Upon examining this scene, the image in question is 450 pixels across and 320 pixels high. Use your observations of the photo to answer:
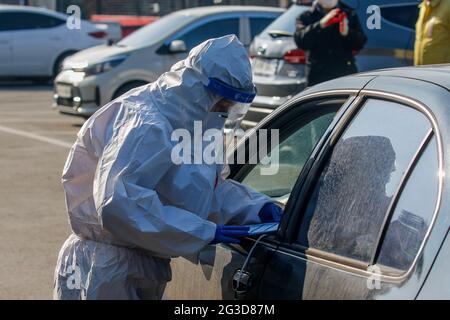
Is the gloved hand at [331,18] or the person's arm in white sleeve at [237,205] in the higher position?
the person's arm in white sleeve at [237,205]

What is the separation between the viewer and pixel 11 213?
8.91m

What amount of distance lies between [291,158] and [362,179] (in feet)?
3.18

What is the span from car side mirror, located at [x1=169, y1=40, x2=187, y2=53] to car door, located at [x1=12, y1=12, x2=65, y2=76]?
7.21 m

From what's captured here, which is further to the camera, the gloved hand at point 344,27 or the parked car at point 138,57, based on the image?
the parked car at point 138,57

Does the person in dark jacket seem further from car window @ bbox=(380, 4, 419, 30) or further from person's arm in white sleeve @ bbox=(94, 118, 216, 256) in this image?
person's arm in white sleeve @ bbox=(94, 118, 216, 256)

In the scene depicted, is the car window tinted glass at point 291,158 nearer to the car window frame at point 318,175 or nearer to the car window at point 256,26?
the car window frame at point 318,175

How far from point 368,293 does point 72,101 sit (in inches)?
446

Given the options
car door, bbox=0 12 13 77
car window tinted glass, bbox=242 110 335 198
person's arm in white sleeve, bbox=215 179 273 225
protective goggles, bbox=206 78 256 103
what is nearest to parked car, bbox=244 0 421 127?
car window tinted glass, bbox=242 110 335 198

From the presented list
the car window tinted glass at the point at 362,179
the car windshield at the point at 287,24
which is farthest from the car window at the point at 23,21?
the car window tinted glass at the point at 362,179

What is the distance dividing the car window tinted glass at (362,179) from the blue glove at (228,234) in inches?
8.8

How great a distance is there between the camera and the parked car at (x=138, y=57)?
44.8 ft

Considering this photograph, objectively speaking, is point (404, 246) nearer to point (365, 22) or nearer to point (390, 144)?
point (390, 144)

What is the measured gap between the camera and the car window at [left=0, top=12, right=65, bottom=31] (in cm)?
2041

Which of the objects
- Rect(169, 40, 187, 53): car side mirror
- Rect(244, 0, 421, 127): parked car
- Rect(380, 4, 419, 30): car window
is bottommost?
Rect(169, 40, 187, 53): car side mirror
